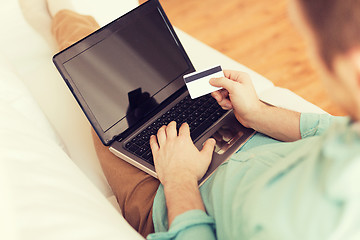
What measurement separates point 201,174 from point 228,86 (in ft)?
0.75

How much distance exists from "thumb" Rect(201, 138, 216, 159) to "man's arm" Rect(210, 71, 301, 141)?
0.34ft

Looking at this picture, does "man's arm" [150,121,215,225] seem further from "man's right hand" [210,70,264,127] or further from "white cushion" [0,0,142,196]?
"white cushion" [0,0,142,196]

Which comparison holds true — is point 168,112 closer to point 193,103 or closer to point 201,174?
point 193,103

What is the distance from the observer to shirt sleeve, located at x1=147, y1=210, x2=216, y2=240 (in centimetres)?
65

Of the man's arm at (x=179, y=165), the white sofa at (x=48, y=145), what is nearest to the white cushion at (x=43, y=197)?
the white sofa at (x=48, y=145)

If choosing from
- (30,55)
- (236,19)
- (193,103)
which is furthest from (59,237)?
(236,19)

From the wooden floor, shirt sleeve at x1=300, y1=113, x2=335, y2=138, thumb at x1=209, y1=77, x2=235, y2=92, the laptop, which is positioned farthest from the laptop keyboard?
the wooden floor

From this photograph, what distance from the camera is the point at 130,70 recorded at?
0.98 m

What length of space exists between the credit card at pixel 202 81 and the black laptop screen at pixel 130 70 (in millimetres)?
107

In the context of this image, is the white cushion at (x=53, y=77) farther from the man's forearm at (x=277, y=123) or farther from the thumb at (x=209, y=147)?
the man's forearm at (x=277, y=123)

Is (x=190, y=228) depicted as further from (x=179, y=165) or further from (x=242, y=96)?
(x=242, y=96)

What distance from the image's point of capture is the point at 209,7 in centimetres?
231

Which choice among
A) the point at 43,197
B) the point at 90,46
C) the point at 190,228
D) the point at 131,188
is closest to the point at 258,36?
the point at 90,46

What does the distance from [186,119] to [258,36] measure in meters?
1.26
